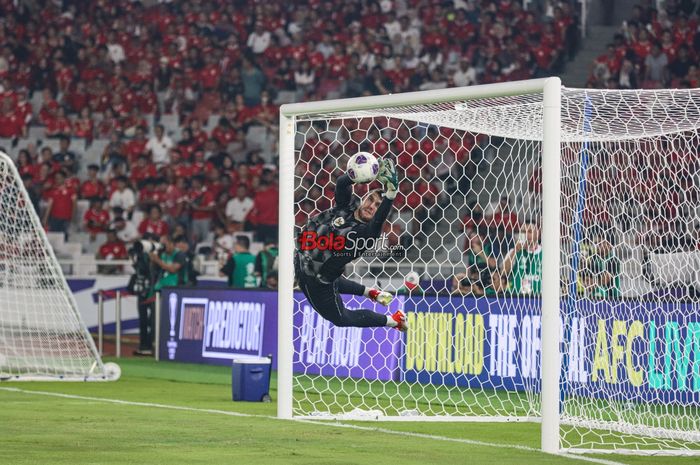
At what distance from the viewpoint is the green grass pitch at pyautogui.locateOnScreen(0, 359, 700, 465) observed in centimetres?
812

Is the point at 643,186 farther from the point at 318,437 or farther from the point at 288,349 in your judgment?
the point at 318,437

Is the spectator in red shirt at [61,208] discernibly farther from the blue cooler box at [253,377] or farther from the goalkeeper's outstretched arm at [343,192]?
the goalkeeper's outstretched arm at [343,192]

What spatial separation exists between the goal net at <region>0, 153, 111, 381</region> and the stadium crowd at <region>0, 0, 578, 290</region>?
20.8 ft

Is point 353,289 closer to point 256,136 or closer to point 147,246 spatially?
point 147,246

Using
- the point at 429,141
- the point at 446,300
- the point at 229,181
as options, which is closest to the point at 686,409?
the point at 446,300

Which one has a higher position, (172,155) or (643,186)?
(172,155)

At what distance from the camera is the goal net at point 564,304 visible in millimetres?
10453

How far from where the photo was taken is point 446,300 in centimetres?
1454

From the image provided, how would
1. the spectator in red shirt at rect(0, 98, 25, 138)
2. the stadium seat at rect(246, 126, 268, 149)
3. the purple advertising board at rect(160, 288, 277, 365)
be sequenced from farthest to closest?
the spectator in red shirt at rect(0, 98, 25, 138) → the stadium seat at rect(246, 126, 268, 149) → the purple advertising board at rect(160, 288, 277, 365)

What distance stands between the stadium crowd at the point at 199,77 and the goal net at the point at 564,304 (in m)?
7.62

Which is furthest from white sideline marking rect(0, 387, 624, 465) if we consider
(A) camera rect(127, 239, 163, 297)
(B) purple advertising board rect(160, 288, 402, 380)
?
(A) camera rect(127, 239, 163, 297)

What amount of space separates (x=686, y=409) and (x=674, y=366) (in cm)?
39

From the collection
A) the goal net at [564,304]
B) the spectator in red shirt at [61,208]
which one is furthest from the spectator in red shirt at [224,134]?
the goal net at [564,304]

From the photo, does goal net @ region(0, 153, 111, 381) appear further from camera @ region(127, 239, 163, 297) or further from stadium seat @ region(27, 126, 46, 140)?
stadium seat @ region(27, 126, 46, 140)
